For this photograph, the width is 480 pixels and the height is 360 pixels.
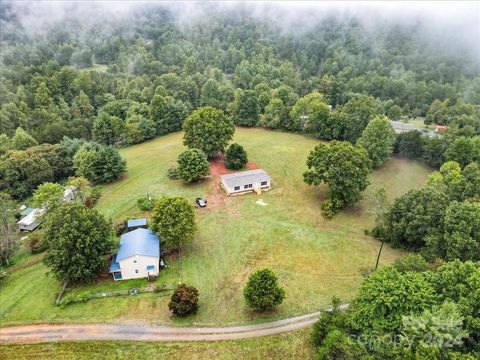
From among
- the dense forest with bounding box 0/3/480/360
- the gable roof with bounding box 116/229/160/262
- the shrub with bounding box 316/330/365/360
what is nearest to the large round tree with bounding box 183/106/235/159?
the dense forest with bounding box 0/3/480/360

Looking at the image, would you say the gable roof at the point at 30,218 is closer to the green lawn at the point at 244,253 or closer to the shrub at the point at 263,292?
the green lawn at the point at 244,253

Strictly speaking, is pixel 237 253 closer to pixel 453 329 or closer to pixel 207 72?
pixel 453 329

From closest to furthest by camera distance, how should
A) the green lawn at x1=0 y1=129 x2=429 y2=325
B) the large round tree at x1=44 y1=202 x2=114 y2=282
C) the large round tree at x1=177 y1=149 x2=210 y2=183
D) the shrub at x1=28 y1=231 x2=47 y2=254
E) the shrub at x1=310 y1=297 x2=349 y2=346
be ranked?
the shrub at x1=310 y1=297 x2=349 y2=346
the green lawn at x1=0 y1=129 x2=429 y2=325
the large round tree at x1=44 y1=202 x2=114 y2=282
the shrub at x1=28 y1=231 x2=47 y2=254
the large round tree at x1=177 y1=149 x2=210 y2=183

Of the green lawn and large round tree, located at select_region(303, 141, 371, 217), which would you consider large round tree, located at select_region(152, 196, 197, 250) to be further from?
large round tree, located at select_region(303, 141, 371, 217)

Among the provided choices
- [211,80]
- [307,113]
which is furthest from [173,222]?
[211,80]

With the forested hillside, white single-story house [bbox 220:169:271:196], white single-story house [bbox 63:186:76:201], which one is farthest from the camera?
the forested hillside

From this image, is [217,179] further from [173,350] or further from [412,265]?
[412,265]
